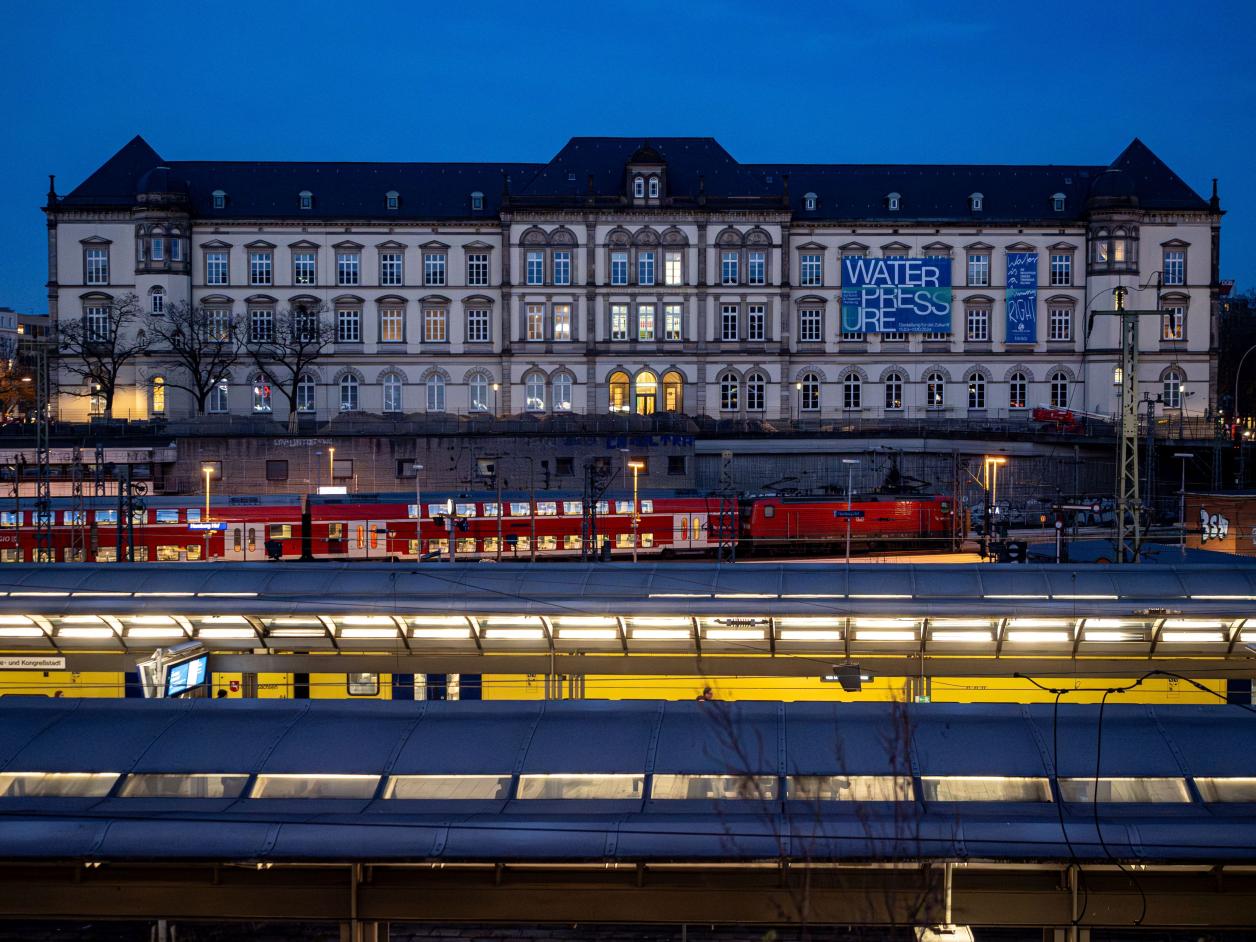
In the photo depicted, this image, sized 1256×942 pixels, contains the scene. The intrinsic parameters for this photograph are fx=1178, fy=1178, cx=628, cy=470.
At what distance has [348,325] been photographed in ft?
251

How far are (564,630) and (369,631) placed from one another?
3.26m

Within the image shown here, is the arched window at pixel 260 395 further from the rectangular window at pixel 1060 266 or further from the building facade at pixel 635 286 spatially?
the rectangular window at pixel 1060 266

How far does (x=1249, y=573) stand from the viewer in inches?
787

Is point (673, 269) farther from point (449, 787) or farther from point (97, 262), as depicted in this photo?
point (449, 787)

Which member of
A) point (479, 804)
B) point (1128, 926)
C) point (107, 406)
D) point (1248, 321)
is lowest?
point (1128, 926)

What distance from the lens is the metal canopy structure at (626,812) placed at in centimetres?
980

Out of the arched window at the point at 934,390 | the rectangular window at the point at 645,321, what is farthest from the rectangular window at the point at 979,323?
the rectangular window at the point at 645,321

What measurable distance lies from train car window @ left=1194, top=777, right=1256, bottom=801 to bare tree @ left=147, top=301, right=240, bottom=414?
69.6 m

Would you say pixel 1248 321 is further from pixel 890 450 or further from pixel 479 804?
pixel 479 804

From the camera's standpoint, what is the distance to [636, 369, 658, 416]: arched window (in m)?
75.8

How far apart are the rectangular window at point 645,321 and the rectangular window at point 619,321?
837 mm

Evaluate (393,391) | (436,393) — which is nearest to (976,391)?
(436,393)

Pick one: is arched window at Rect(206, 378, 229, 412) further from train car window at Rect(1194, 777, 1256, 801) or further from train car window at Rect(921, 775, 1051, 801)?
train car window at Rect(1194, 777, 1256, 801)

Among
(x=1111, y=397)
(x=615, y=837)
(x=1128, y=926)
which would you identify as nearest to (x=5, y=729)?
(x=615, y=837)
